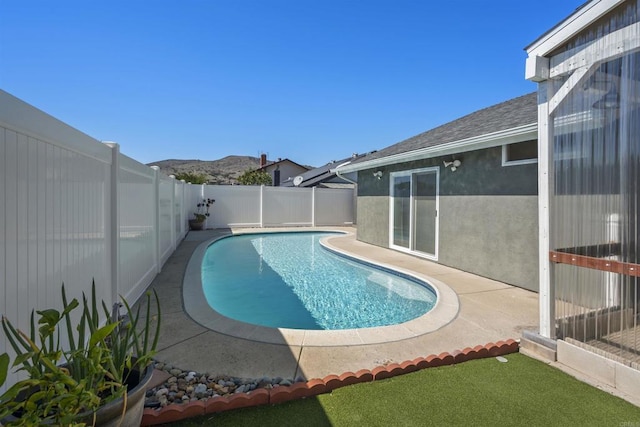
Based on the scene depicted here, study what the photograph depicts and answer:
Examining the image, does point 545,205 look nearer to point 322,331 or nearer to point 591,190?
point 591,190

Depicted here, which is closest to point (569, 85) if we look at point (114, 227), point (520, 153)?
point (520, 153)

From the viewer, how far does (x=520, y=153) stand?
6871 mm

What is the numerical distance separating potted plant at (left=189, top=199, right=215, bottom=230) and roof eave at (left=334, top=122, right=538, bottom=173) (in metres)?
10.9

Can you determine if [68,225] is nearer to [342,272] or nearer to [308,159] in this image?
[342,272]

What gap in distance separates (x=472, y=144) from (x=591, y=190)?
4.39m

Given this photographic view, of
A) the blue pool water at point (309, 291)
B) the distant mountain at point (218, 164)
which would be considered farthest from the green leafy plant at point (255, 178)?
the blue pool water at point (309, 291)

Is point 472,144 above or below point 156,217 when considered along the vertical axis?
above

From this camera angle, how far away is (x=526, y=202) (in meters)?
6.65

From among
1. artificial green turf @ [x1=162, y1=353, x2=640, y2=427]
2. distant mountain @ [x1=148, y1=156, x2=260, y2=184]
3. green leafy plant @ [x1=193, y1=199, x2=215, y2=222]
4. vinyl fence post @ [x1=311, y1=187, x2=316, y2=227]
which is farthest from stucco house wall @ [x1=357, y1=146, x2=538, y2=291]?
distant mountain @ [x1=148, y1=156, x2=260, y2=184]

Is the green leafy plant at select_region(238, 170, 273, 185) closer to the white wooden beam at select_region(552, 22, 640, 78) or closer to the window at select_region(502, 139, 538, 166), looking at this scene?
the window at select_region(502, 139, 538, 166)

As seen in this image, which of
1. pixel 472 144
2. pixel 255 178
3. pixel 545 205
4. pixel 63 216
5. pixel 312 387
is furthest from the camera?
pixel 255 178

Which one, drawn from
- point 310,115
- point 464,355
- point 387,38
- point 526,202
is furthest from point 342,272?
point 310,115

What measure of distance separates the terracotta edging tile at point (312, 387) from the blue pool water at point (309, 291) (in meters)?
2.05

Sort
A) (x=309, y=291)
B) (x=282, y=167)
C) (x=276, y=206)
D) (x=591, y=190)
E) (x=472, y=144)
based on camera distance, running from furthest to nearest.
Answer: (x=282, y=167), (x=276, y=206), (x=309, y=291), (x=472, y=144), (x=591, y=190)
